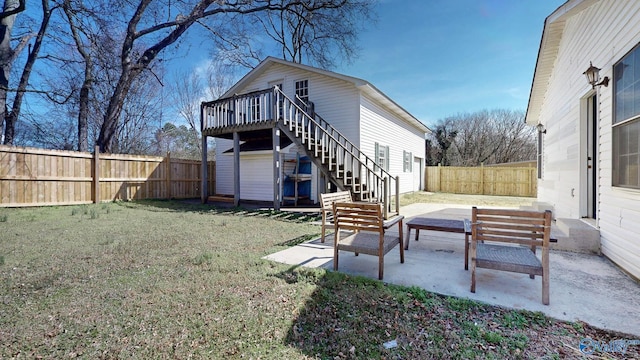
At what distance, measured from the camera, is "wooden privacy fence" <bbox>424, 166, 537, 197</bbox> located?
16.1m

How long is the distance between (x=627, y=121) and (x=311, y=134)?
7.92 meters

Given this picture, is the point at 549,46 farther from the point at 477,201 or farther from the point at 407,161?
the point at 407,161

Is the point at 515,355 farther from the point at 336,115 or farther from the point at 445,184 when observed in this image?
the point at 445,184

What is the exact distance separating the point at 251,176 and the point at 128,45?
900 cm

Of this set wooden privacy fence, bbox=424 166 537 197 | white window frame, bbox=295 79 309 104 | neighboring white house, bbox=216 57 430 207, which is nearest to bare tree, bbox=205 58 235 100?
neighboring white house, bbox=216 57 430 207

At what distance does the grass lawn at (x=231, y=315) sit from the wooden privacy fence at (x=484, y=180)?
16875 millimetres

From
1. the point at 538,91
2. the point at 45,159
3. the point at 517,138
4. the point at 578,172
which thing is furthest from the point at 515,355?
the point at 517,138

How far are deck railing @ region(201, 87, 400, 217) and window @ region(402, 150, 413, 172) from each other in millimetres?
6338

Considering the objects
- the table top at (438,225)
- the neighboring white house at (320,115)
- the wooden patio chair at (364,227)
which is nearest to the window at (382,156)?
the neighboring white house at (320,115)

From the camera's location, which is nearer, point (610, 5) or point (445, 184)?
point (610, 5)

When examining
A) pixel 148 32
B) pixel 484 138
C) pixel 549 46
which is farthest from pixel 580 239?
pixel 484 138

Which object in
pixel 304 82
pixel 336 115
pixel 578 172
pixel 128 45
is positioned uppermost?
pixel 128 45

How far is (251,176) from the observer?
13.0 metres

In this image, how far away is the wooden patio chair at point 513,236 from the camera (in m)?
2.84
